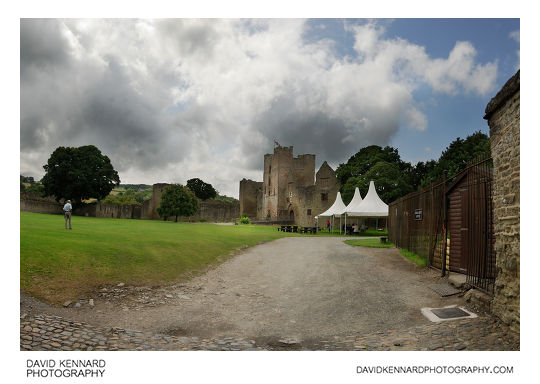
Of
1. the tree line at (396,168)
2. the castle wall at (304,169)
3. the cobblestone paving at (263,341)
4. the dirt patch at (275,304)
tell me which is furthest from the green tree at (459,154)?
the cobblestone paving at (263,341)

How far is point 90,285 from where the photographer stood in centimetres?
731

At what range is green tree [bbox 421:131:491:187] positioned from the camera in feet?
111

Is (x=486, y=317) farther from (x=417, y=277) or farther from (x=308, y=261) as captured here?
(x=308, y=261)

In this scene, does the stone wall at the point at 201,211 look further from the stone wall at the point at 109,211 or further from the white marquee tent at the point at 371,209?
the white marquee tent at the point at 371,209

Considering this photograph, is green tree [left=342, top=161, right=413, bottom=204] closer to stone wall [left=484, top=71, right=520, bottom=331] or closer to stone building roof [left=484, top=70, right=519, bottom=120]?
stone building roof [left=484, top=70, right=519, bottom=120]

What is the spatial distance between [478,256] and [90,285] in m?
8.16

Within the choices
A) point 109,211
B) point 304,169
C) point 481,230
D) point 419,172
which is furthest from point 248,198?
point 481,230

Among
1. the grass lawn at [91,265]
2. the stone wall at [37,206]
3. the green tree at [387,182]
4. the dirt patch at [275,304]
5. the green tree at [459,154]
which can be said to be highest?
the green tree at [459,154]

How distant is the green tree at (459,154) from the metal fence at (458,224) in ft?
79.0

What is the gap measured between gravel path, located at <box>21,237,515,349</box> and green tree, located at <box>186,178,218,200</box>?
2625 inches

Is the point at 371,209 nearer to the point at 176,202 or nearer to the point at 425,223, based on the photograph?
the point at 425,223

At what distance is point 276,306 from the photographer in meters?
7.11

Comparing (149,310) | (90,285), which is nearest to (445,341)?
(149,310)

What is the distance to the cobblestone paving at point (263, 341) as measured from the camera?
4.66m
